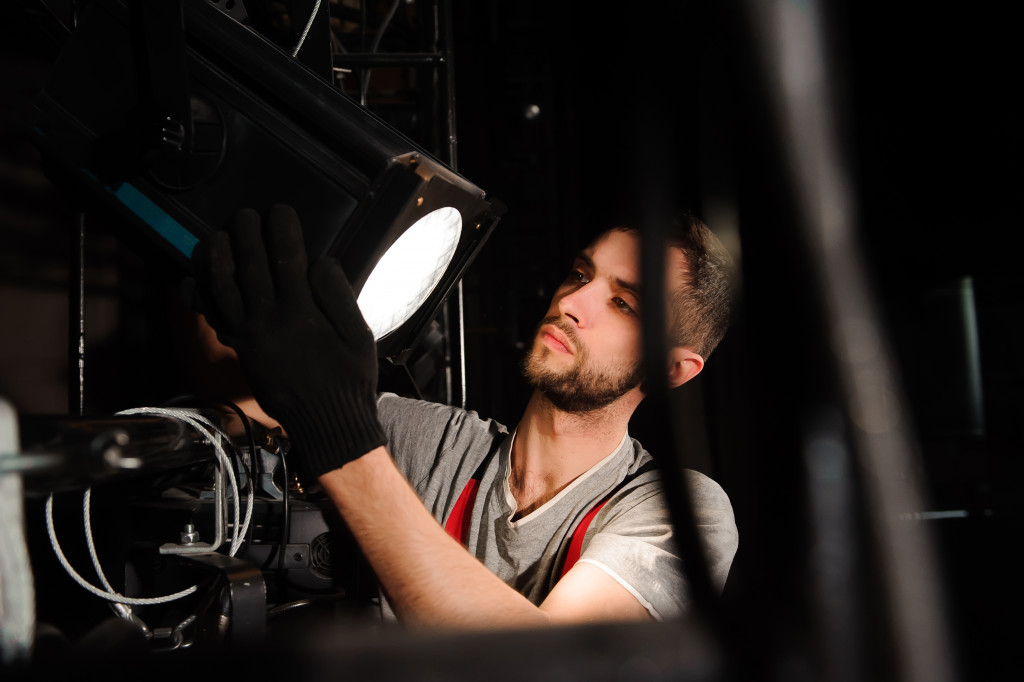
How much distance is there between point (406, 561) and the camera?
0.55m

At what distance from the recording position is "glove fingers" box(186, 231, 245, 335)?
1.52 feet

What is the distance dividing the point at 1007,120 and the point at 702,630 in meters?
1.57

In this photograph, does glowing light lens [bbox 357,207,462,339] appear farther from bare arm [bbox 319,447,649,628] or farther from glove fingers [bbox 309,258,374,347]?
bare arm [bbox 319,447,649,628]

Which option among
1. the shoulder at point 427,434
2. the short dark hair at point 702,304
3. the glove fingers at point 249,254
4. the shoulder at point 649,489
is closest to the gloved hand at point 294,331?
the glove fingers at point 249,254

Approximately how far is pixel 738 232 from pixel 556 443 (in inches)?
34.2

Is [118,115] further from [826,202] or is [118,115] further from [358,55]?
[358,55]

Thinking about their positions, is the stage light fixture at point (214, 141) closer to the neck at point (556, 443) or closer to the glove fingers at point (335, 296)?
the glove fingers at point (335, 296)

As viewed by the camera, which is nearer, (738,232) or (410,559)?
(738,232)

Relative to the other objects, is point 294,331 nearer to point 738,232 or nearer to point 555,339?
point 738,232

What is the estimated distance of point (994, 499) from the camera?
10.2 feet

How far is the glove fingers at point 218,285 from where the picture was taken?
0.46 meters

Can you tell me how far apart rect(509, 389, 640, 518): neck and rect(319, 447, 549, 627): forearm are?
1.38ft

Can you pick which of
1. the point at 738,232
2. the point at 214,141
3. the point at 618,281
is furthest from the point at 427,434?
the point at 738,232

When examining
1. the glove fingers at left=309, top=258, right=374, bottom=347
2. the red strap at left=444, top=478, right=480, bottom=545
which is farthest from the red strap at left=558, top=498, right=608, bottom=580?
A: the glove fingers at left=309, top=258, right=374, bottom=347
